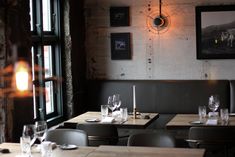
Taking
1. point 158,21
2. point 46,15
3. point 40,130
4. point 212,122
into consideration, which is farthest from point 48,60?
point 40,130

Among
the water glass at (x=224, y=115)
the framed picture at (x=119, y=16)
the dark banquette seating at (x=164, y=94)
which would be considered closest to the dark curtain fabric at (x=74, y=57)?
the dark banquette seating at (x=164, y=94)

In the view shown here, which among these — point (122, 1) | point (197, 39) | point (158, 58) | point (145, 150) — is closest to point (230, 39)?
point (197, 39)

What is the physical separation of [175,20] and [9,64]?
2.88 metres

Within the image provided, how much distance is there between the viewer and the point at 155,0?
7.13m

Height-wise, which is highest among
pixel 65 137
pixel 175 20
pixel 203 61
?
pixel 175 20

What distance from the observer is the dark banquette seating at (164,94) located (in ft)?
22.3

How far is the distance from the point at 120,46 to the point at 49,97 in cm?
140

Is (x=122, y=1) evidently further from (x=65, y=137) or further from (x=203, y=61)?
(x=65, y=137)

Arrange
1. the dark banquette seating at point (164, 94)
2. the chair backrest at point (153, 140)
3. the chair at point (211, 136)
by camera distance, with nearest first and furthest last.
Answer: the chair backrest at point (153, 140) → the chair at point (211, 136) → the dark banquette seating at point (164, 94)

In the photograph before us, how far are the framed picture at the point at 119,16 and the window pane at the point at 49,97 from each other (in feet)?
4.62

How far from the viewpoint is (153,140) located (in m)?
3.99

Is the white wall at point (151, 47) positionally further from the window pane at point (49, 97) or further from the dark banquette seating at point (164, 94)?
the window pane at point (49, 97)

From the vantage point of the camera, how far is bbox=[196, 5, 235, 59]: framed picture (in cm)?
688

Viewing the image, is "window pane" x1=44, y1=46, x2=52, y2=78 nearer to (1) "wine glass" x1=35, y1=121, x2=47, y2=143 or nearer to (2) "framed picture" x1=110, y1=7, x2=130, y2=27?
(2) "framed picture" x1=110, y1=7, x2=130, y2=27
